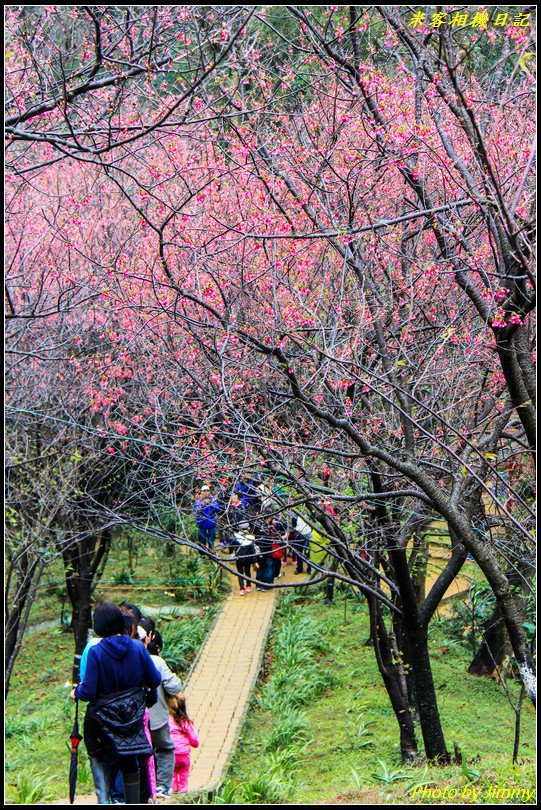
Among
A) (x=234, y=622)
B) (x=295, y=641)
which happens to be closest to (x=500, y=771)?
(x=295, y=641)

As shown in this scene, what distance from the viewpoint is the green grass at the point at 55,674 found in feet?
27.6

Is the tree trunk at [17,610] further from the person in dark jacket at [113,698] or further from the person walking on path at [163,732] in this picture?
the person in dark jacket at [113,698]

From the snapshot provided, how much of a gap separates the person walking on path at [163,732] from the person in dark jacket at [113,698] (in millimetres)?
728

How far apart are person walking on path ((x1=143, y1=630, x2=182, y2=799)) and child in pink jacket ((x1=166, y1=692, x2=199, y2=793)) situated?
0.22 feet

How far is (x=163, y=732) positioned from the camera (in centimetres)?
577

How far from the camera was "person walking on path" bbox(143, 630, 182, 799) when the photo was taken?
5.71 metres

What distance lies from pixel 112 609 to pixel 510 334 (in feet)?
9.29

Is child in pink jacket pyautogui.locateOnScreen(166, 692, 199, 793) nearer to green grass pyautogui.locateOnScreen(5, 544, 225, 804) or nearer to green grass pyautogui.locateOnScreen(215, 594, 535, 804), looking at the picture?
green grass pyautogui.locateOnScreen(215, 594, 535, 804)

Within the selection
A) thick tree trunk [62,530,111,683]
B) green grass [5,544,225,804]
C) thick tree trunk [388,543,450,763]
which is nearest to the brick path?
green grass [5,544,225,804]

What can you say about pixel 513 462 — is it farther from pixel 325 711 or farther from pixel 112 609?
pixel 325 711

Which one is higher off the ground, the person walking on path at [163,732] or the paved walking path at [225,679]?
the person walking on path at [163,732]

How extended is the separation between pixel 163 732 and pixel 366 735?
4235 mm

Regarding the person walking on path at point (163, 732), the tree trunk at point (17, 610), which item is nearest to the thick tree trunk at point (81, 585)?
the tree trunk at point (17, 610)

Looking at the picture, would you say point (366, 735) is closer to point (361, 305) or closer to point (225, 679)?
point (225, 679)
